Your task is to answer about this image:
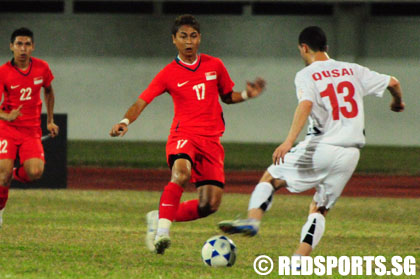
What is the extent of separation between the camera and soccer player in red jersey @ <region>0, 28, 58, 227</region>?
9.84m

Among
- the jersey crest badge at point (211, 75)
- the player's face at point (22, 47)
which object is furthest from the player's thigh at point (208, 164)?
the player's face at point (22, 47)

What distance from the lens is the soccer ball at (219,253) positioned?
7527 millimetres

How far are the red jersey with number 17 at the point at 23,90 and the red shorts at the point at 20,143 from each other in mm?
70

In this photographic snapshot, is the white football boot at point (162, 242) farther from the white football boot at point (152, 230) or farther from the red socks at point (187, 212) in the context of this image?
the red socks at point (187, 212)

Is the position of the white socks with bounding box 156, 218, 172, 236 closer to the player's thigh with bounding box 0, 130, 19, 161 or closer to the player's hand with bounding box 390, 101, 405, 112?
the player's hand with bounding box 390, 101, 405, 112

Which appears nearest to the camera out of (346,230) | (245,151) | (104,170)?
(346,230)

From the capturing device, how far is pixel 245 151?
24125 mm

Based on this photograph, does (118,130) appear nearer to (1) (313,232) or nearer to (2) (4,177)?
(1) (313,232)

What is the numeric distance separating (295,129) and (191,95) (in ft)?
5.69

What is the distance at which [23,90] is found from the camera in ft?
32.6

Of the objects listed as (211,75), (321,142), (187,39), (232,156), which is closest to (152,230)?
(211,75)

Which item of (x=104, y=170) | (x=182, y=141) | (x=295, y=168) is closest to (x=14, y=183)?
(x=104, y=170)

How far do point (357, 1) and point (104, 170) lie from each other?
9.50 metres

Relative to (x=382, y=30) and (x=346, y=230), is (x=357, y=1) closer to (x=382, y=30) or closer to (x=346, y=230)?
(x=382, y=30)
